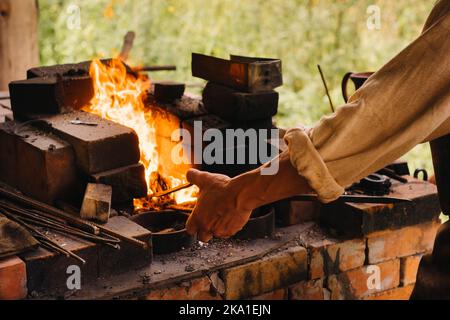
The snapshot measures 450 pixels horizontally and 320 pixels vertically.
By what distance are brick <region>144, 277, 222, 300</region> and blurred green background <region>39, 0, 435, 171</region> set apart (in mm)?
4884

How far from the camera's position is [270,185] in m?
1.96

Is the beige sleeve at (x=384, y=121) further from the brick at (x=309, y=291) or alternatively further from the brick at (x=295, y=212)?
the brick at (x=295, y=212)

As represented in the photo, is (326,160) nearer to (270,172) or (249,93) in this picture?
(270,172)

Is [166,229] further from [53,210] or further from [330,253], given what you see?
[330,253]

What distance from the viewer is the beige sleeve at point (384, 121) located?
1.73 meters

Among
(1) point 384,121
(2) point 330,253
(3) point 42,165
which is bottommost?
(2) point 330,253

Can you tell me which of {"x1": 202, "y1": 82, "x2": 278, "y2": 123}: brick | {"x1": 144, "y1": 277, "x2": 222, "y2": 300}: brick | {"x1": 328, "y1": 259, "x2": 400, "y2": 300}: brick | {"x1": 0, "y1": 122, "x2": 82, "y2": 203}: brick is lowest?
{"x1": 328, "y1": 259, "x2": 400, "y2": 300}: brick

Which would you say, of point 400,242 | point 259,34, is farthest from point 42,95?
point 259,34

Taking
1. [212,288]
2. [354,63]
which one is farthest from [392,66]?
[354,63]

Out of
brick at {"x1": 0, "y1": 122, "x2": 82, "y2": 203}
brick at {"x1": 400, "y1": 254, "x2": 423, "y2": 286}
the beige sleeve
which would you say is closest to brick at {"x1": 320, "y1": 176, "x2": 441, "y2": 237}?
brick at {"x1": 400, "y1": 254, "x2": 423, "y2": 286}

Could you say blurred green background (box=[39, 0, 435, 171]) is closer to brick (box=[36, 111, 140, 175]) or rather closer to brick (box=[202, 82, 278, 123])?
brick (box=[202, 82, 278, 123])

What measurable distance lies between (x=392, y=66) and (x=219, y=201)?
71 cm

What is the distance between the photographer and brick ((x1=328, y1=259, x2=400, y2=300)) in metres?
3.60

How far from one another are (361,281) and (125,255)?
141 centimetres
